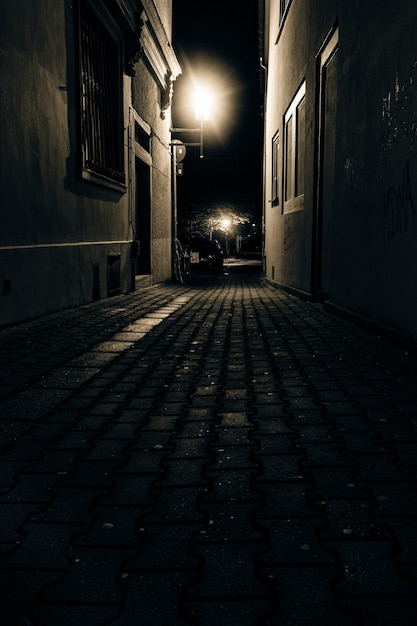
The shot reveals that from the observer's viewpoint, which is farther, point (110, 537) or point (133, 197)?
point (133, 197)

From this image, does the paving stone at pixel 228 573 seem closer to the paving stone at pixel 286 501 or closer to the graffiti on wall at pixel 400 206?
the paving stone at pixel 286 501

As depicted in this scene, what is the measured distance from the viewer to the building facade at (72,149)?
728 centimetres

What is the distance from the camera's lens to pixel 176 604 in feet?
5.82

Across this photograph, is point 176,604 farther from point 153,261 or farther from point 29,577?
point 153,261

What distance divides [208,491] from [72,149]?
26.1 ft

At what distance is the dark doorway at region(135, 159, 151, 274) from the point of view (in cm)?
1634

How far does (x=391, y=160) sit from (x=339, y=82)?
9.98 feet

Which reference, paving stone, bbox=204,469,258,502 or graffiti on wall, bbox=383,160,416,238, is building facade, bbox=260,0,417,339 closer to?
graffiti on wall, bbox=383,160,416,238

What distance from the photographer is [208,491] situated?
8.63ft

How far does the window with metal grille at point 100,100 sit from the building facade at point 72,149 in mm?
21

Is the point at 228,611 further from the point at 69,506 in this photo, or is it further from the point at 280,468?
the point at 280,468

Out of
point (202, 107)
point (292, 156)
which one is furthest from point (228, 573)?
point (202, 107)

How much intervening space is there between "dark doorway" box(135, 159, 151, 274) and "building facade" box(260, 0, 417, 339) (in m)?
3.94

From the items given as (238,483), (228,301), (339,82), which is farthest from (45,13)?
(238,483)
